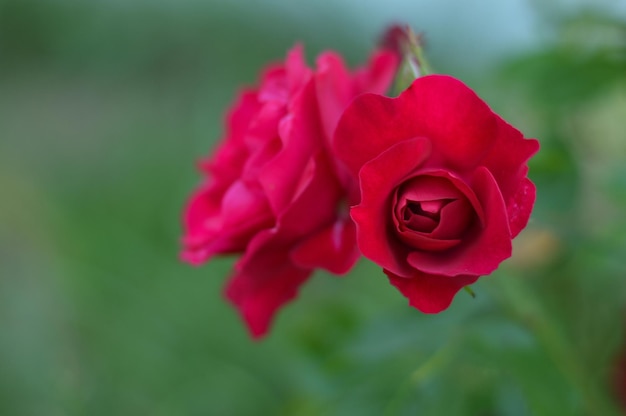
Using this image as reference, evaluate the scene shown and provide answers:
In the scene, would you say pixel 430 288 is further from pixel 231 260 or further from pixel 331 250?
pixel 231 260

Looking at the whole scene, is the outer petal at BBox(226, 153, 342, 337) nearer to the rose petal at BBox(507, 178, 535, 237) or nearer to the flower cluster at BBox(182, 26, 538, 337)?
the flower cluster at BBox(182, 26, 538, 337)

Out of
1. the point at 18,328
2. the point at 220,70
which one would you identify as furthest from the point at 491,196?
the point at 220,70

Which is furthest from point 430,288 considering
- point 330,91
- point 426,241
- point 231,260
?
point 231,260

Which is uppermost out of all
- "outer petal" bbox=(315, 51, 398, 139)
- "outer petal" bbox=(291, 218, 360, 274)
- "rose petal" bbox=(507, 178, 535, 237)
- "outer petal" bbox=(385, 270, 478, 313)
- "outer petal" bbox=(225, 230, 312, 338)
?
"outer petal" bbox=(315, 51, 398, 139)

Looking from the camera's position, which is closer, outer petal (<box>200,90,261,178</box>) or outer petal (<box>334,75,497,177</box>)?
outer petal (<box>334,75,497,177</box>)

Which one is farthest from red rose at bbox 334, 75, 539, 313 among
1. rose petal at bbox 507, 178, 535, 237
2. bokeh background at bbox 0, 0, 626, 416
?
bokeh background at bbox 0, 0, 626, 416

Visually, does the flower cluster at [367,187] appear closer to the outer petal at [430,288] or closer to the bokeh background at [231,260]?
the outer petal at [430,288]
